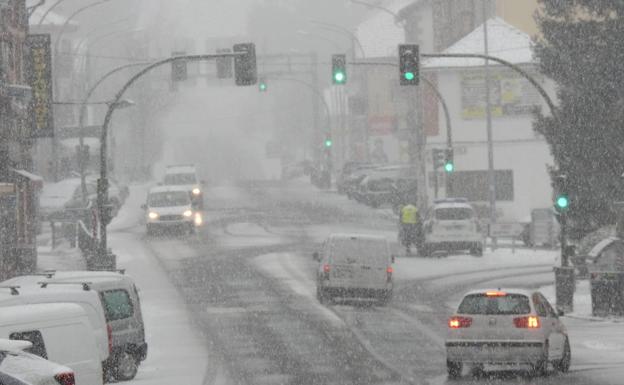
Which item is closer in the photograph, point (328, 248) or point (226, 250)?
point (328, 248)

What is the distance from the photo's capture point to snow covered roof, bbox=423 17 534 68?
67.2 meters

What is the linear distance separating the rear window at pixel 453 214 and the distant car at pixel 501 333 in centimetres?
2324

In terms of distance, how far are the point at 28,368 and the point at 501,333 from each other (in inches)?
485

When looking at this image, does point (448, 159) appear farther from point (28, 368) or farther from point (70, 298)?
point (28, 368)

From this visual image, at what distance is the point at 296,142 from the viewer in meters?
152

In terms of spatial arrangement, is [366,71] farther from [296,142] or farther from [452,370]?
[452,370]

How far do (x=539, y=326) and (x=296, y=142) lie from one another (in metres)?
129

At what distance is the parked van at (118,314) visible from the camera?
941 inches

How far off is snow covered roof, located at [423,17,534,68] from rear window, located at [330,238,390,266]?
32.4m

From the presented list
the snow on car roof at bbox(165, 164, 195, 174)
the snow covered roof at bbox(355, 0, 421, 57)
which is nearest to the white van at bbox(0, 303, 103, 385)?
the snow on car roof at bbox(165, 164, 195, 174)

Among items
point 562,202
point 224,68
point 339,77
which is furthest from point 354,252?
point 224,68

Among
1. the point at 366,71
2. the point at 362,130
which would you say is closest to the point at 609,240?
the point at 366,71

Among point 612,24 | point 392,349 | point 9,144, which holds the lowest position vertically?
point 392,349

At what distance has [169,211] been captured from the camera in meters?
55.2
